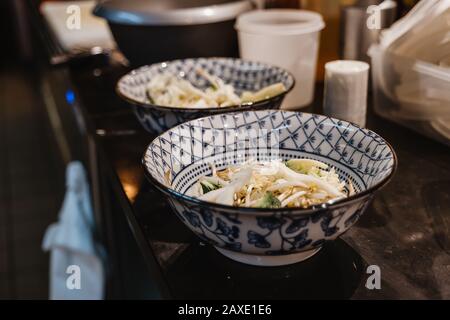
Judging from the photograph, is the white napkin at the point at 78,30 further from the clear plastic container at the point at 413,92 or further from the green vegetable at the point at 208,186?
the green vegetable at the point at 208,186

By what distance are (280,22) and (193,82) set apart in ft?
1.03

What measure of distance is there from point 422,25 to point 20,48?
16.5 feet

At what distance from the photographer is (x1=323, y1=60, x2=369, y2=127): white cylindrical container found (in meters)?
1.21

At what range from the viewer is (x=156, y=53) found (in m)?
1.65

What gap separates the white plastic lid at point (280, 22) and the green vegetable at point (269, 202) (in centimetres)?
69

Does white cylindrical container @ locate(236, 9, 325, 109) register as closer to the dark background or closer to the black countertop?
the black countertop

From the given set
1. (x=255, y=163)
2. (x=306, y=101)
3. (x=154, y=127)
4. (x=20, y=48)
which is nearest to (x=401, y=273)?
(x=255, y=163)

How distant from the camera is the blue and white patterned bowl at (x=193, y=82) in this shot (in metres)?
1.13

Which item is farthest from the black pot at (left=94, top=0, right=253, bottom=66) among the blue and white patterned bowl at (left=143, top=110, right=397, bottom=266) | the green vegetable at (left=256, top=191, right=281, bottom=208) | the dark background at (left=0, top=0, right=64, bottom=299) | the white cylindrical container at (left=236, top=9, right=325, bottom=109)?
the dark background at (left=0, top=0, right=64, bottom=299)

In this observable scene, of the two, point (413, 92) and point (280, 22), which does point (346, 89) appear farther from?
point (280, 22)

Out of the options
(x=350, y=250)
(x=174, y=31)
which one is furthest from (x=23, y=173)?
(x=350, y=250)

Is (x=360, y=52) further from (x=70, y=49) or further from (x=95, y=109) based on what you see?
(x=70, y=49)

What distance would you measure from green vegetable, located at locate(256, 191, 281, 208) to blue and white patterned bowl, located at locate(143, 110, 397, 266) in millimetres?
62

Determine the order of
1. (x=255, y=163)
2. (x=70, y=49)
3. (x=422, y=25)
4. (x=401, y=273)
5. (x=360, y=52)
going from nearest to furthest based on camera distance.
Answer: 1. (x=401, y=273)
2. (x=255, y=163)
3. (x=422, y=25)
4. (x=360, y=52)
5. (x=70, y=49)
